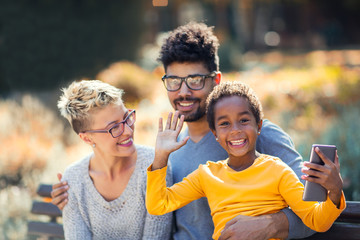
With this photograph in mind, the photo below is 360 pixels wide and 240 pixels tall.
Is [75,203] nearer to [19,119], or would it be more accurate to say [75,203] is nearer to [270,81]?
[19,119]

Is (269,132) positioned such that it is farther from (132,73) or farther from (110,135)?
(132,73)

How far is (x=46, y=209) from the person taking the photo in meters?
3.66

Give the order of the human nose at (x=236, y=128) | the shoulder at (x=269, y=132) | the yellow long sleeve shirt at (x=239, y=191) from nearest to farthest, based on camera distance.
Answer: the yellow long sleeve shirt at (x=239, y=191) < the human nose at (x=236, y=128) < the shoulder at (x=269, y=132)

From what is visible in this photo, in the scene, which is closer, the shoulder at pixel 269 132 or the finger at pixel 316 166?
the finger at pixel 316 166

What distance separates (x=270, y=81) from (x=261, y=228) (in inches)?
301

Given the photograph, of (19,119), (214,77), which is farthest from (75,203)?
(19,119)

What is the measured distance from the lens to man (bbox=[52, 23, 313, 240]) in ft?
9.25

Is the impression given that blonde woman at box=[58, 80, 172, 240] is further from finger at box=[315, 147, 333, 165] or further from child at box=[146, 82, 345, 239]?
finger at box=[315, 147, 333, 165]

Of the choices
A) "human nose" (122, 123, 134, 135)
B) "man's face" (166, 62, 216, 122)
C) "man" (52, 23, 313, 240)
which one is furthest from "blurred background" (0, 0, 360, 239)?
"human nose" (122, 123, 134, 135)

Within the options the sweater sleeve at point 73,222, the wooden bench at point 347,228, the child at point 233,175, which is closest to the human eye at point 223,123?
the child at point 233,175

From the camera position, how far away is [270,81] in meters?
9.69

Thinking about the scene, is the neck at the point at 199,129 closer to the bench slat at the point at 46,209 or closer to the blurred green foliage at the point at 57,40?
the bench slat at the point at 46,209

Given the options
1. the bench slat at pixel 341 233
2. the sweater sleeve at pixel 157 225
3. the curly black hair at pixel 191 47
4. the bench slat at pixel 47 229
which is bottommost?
the bench slat at pixel 47 229

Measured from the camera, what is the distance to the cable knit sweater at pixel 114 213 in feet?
9.61
